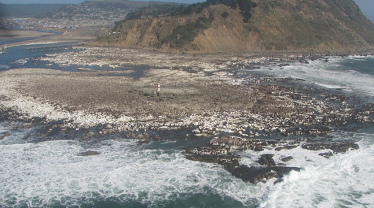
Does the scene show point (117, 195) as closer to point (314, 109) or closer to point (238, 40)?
point (314, 109)

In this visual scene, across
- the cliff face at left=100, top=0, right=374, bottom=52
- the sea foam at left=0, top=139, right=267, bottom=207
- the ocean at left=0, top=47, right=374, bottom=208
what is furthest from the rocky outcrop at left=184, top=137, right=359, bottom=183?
the cliff face at left=100, top=0, right=374, bottom=52

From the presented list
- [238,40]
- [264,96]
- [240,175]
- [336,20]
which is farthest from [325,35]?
[240,175]

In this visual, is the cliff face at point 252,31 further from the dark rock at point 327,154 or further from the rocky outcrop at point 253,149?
the dark rock at point 327,154

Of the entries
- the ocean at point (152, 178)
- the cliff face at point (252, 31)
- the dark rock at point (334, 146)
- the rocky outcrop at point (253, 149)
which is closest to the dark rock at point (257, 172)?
the rocky outcrop at point (253, 149)

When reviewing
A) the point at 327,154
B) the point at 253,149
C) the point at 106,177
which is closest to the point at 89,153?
the point at 106,177

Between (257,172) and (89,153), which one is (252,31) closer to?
(257,172)

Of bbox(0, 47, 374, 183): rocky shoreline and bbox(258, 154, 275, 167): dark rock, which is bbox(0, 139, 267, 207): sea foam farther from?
bbox(258, 154, 275, 167): dark rock
